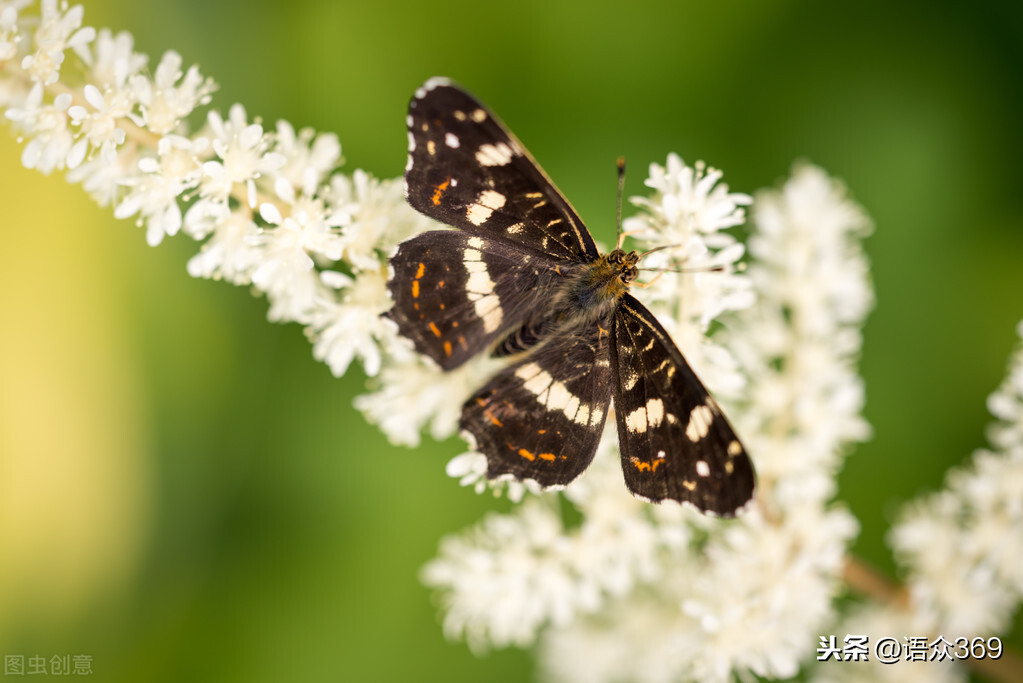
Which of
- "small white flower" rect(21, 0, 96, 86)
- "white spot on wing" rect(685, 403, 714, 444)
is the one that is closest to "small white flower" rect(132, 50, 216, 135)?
"small white flower" rect(21, 0, 96, 86)

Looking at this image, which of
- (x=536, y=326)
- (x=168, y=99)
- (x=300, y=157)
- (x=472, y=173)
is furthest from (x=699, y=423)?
(x=168, y=99)

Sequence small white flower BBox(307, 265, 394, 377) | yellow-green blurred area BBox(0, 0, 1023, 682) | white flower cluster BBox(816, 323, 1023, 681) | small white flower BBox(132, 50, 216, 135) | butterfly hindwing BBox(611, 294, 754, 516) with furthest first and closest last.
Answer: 1. yellow-green blurred area BBox(0, 0, 1023, 682)
2. white flower cluster BBox(816, 323, 1023, 681)
3. small white flower BBox(307, 265, 394, 377)
4. small white flower BBox(132, 50, 216, 135)
5. butterfly hindwing BBox(611, 294, 754, 516)

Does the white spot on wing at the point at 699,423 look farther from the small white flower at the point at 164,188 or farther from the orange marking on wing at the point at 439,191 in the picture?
the small white flower at the point at 164,188

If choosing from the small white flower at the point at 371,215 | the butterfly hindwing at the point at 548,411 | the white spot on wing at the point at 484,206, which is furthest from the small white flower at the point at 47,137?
the butterfly hindwing at the point at 548,411

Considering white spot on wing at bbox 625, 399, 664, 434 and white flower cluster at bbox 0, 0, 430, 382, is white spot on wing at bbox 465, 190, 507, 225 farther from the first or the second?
white spot on wing at bbox 625, 399, 664, 434

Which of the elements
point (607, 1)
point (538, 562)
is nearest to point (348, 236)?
point (538, 562)

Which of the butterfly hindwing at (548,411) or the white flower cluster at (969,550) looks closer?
the butterfly hindwing at (548,411)

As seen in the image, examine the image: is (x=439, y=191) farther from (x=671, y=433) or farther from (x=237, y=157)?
(x=671, y=433)
